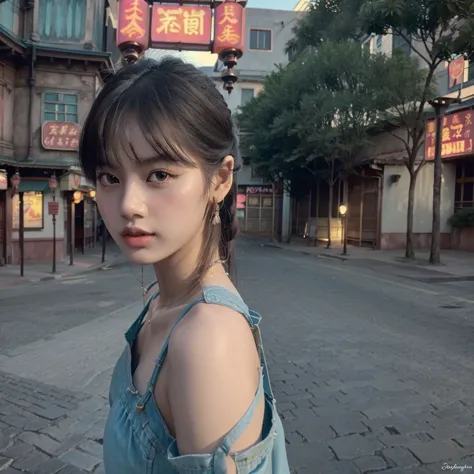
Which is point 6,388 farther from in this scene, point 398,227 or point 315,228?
point 315,228

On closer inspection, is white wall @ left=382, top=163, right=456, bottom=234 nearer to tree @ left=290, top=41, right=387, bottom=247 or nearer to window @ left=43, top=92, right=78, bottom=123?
tree @ left=290, top=41, right=387, bottom=247

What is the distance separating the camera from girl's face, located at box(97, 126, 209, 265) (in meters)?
0.97

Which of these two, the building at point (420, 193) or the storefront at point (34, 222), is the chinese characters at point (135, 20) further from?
the building at point (420, 193)

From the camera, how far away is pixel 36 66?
17266mm

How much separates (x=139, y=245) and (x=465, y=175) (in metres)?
23.2

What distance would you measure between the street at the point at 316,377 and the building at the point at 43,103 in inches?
292

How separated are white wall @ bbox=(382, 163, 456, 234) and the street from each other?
1250 cm

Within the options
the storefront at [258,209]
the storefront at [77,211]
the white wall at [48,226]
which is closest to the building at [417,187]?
the storefront at [77,211]

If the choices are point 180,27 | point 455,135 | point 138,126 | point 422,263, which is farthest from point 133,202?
point 455,135

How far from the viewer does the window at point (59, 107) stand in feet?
57.4

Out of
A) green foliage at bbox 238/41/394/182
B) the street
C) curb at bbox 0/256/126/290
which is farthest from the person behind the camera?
green foliage at bbox 238/41/394/182

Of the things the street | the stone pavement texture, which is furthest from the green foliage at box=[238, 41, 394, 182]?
the street

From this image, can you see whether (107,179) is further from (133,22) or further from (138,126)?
(133,22)

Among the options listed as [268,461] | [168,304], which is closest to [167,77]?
[168,304]
